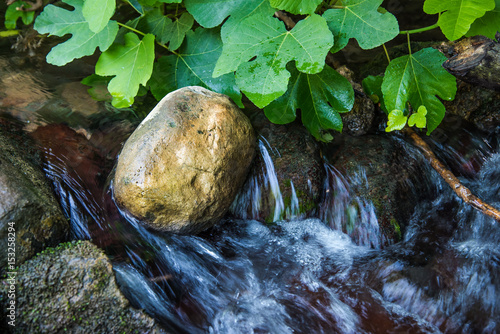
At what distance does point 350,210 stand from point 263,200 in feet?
2.15

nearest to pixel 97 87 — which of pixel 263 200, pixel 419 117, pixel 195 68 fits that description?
pixel 195 68

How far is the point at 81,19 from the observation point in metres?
2.78

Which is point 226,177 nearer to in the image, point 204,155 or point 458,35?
point 204,155

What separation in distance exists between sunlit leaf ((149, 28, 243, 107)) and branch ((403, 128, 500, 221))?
1.40 metres

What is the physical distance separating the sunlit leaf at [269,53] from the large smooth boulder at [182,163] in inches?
15.8

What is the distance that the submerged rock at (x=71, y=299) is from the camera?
6.20 feet

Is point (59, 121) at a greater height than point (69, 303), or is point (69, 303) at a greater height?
point (59, 121)

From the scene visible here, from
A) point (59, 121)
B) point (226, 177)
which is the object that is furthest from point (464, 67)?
point (59, 121)

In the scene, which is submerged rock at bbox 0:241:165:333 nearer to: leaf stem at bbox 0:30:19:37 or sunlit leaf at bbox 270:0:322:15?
sunlit leaf at bbox 270:0:322:15

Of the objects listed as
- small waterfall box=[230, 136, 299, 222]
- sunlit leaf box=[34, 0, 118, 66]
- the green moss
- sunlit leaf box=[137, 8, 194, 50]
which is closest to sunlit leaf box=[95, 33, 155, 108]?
sunlit leaf box=[34, 0, 118, 66]

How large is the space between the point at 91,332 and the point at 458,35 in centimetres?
255

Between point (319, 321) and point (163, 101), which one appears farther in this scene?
point (163, 101)

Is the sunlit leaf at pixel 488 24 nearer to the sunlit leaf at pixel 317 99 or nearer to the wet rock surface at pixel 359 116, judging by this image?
the sunlit leaf at pixel 317 99

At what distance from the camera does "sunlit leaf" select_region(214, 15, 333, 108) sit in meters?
2.18
